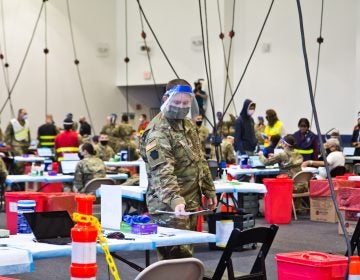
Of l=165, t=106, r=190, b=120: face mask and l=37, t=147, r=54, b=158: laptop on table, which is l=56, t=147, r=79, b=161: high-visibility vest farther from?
l=165, t=106, r=190, b=120: face mask

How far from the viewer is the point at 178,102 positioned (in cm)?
497

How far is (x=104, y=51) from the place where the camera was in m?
23.1

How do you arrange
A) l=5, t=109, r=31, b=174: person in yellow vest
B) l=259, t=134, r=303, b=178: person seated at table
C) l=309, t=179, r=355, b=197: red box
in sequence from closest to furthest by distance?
l=309, t=179, r=355, b=197: red box
l=259, t=134, r=303, b=178: person seated at table
l=5, t=109, r=31, b=174: person in yellow vest

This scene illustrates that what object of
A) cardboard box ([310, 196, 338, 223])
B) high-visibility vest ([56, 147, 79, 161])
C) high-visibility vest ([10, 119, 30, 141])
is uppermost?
high-visibility vest ([10, 119, 30, 141])

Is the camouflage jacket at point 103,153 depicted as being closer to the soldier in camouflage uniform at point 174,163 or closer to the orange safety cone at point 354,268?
the soldier in camouflage uniform at point 174,163

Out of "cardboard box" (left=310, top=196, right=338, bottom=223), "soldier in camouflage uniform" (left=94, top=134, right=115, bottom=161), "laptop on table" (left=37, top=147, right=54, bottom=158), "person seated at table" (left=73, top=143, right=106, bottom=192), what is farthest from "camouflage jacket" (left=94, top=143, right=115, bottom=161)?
"cardboard box" (left=310, top=196, right=338, bottom=223)

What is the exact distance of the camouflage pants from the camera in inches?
190

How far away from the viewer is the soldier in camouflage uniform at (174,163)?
488 centimetres

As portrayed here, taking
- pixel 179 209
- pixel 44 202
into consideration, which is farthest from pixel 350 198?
pixel 179 209

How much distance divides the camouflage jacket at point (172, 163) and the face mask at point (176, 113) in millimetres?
39

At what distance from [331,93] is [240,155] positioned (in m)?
6.28

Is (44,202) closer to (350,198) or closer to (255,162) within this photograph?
(350,198)

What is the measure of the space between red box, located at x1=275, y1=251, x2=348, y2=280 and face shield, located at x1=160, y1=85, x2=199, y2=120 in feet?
3.45

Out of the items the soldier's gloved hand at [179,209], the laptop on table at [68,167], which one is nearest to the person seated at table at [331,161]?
the laptop on table at [68,167]
